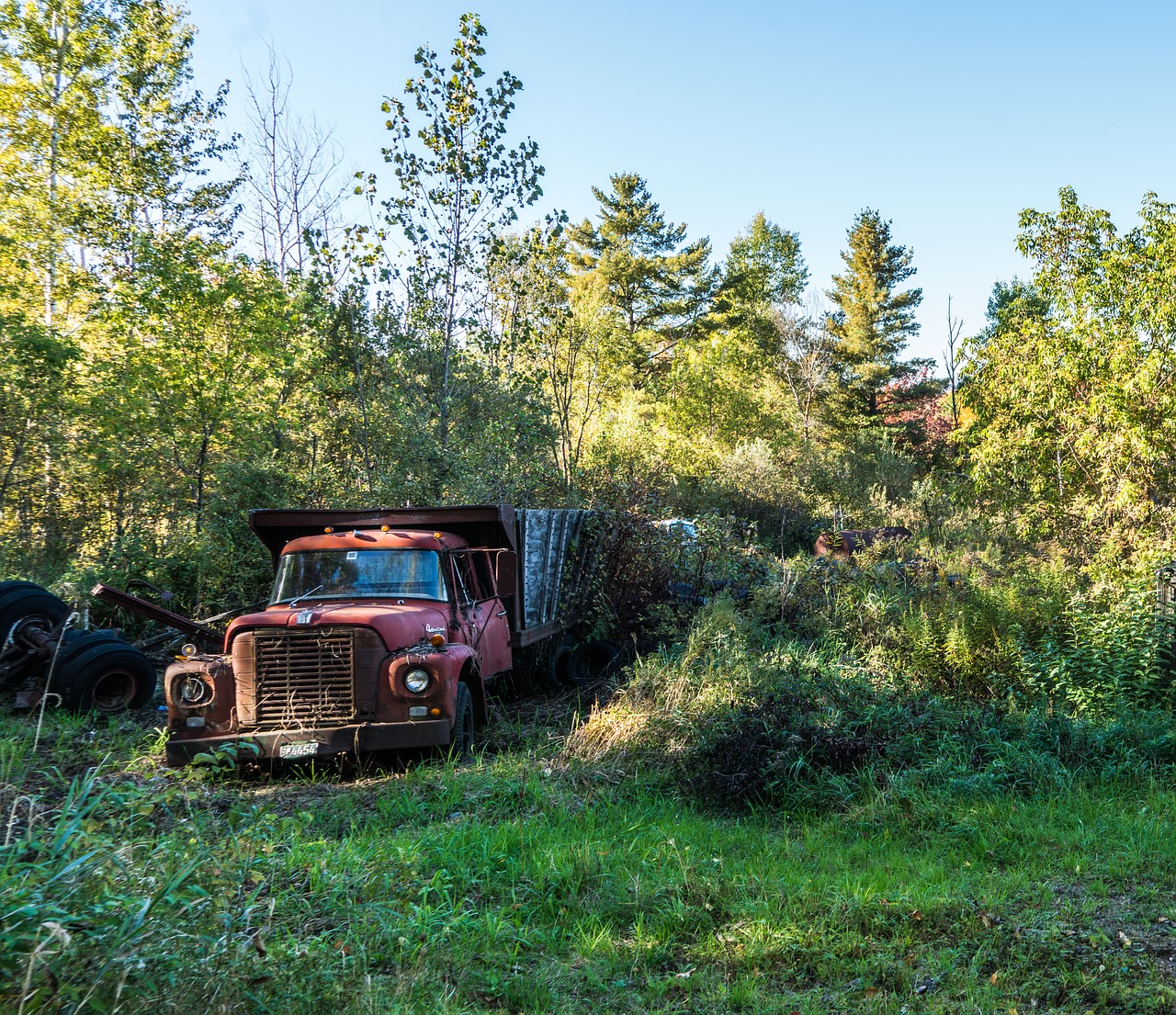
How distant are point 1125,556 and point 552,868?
10.7 meters

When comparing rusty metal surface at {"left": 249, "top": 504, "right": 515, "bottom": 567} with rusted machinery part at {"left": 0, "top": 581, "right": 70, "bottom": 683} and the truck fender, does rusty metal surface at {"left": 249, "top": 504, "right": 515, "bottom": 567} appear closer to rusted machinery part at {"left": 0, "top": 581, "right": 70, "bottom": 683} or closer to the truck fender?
the truck fender

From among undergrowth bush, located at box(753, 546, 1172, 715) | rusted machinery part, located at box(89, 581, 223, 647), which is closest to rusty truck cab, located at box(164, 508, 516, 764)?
rusted machinery part, located at box(89, 581, 223, 647)

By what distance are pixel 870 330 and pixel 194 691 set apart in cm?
4149

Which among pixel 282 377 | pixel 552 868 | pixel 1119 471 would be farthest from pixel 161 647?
pixel 1119 471

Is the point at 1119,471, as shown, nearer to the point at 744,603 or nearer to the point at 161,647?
the point at 744,603

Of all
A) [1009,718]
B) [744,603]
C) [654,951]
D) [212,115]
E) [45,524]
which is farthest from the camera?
[212,115]

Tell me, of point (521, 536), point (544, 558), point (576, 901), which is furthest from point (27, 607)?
point (576, 901)

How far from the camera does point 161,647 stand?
12.5m

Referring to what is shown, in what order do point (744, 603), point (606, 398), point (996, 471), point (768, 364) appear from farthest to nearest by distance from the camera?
1. point (768, 364)
2. point (606, 398)
3. point (996, 471)
4. point (744, 603)

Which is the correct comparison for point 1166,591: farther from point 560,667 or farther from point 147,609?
point 147,609

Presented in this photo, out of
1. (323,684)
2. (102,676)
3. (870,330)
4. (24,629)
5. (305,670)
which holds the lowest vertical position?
(102,676)

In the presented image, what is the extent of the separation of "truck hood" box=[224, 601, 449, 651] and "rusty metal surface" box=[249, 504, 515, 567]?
1.62 metres

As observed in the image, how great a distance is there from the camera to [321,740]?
699 centimetres

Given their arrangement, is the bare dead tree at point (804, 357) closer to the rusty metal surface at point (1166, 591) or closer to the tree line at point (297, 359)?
the tree line at point (297, 359)
